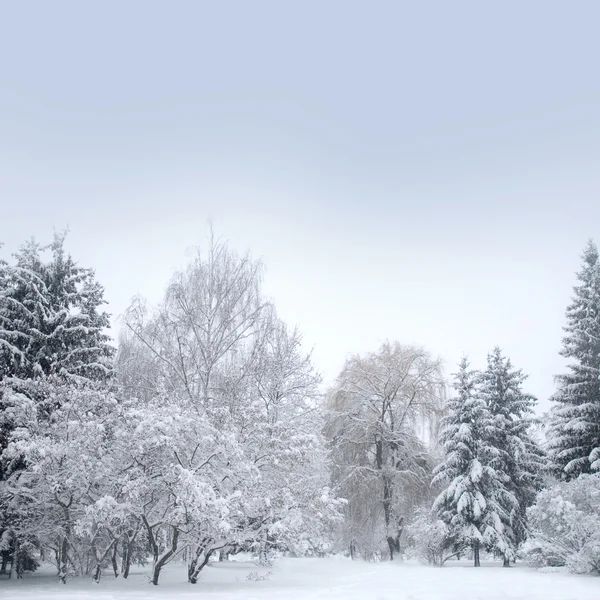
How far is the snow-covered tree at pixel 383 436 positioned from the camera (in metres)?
26.5

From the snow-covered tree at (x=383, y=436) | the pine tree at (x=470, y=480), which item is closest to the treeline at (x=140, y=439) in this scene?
the pine tree at (x=470, y=480)

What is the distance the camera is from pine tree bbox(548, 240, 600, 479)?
20.6 m

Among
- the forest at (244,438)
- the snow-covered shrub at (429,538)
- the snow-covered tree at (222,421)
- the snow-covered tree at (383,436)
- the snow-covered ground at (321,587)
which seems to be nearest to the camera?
the snow-covered ground at (321,587)

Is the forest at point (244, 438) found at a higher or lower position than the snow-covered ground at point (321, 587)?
higher

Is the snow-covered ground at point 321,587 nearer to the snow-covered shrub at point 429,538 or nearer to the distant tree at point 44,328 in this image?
the distant tree at point 44,328

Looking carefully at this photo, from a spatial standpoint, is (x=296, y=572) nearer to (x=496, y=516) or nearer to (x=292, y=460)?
(x=292, y=460)

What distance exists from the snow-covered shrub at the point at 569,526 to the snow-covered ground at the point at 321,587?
2.55ft

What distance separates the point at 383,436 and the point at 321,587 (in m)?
14.0

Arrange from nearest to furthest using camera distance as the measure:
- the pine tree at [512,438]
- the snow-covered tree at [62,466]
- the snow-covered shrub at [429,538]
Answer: the snow-covered tree at [62,466] → the snow-covered shrub at [429,538] → the pine tree at [512,438]

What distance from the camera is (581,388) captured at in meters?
21.2

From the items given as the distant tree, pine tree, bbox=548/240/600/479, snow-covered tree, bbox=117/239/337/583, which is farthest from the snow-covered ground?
pine tree, bbox=548/240/600/479

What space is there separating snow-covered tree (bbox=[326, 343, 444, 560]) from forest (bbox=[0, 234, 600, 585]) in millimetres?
101

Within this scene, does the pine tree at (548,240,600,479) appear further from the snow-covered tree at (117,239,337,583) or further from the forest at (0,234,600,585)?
the snow-covered tree at (117,239,337,583)

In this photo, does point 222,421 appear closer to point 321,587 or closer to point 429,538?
point 321,587
